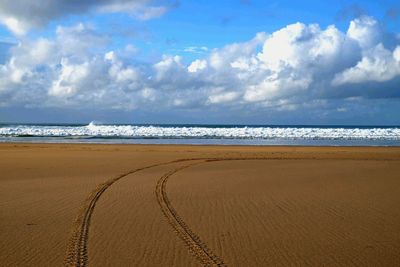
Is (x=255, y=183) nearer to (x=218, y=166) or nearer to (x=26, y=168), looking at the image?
(x=218, y=166)

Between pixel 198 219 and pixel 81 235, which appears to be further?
pixel 198 219

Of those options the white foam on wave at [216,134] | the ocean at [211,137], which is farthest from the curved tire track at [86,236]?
the white foam on wave at [216,134]

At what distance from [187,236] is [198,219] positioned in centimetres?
115

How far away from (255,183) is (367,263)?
6791 mm

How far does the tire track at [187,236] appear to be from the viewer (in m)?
5.29

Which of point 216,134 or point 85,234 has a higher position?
point 216,134

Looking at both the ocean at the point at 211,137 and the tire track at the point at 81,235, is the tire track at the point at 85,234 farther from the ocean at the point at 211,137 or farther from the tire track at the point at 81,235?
the ocean at the point at 211,137

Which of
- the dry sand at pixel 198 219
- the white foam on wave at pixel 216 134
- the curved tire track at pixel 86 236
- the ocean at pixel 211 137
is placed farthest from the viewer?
the white foam on wave at pixel 216 134

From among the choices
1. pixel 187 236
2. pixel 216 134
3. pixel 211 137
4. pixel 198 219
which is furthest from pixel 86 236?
pixel 216 134

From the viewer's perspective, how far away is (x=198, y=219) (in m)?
7.48

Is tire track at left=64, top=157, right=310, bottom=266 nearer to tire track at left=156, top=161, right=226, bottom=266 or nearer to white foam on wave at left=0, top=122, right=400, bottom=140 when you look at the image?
tire track at left=156, top=161, right=226, bottom=266

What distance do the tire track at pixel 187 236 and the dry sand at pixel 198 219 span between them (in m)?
0.02

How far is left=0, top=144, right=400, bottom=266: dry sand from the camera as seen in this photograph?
18.0ft

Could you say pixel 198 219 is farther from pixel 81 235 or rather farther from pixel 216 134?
A: pixel 216 134
